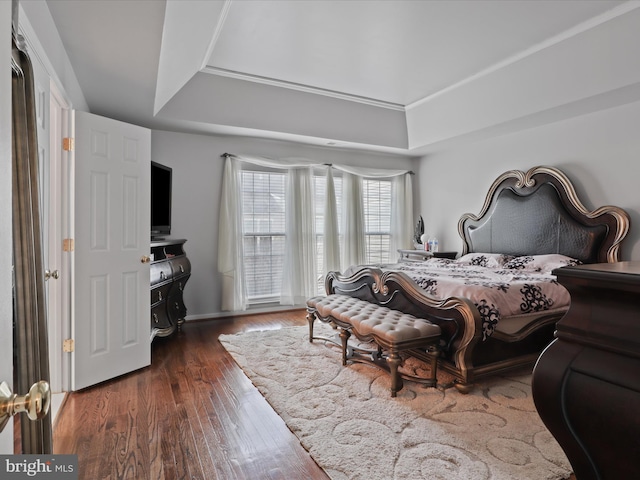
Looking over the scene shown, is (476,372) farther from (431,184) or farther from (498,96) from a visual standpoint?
(431,184)

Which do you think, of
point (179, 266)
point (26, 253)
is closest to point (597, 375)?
point (26, 253)

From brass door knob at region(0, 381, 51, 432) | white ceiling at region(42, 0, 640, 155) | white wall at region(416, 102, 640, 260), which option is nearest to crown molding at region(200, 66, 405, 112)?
white ceiling at region(42, 0, 640, 155)

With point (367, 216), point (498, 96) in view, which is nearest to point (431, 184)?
point (367, 216)

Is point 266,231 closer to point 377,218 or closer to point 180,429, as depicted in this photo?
point 377,218

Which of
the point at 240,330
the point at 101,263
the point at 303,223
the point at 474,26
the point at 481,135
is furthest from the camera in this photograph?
the point at 303,223

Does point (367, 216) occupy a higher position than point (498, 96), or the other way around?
point (498, 96)

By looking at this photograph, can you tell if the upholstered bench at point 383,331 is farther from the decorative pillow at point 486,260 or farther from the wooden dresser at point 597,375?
the decorative pillow at point 486,260

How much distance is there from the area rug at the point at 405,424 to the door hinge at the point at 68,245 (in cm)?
154

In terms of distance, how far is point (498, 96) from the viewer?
3867mm

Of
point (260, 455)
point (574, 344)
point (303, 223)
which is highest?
point (303, 223)

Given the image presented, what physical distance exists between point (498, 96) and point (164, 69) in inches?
128

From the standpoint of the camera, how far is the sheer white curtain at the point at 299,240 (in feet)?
16.8

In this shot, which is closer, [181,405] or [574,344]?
[574,344]

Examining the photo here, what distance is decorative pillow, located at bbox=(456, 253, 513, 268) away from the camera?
413 cm
